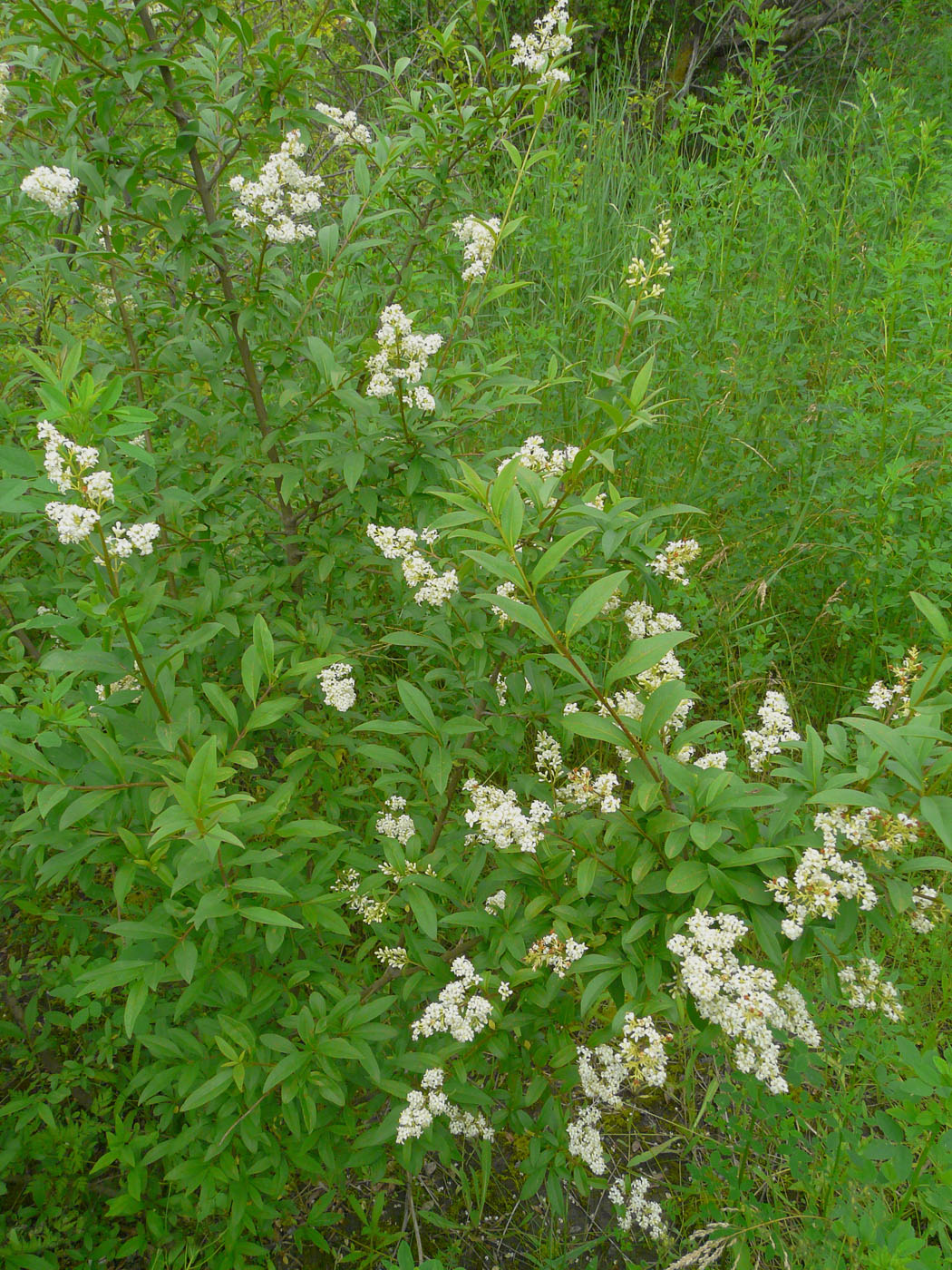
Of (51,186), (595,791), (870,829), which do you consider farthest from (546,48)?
(870,829)

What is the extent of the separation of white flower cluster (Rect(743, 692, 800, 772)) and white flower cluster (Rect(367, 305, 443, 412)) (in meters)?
0.85

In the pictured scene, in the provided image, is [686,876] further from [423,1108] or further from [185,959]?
[185,959]

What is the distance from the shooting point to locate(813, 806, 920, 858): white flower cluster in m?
1.13

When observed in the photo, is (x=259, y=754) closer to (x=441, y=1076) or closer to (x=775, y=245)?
(x=441, y=1076)

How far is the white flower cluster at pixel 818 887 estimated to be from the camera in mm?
1126

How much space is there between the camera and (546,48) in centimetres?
183

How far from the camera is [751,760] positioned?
1424mm

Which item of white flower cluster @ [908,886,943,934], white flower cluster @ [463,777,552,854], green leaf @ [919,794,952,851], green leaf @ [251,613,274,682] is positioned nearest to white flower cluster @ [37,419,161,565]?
green leaf @ [251,613,274,682]

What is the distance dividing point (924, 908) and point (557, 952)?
56 cm

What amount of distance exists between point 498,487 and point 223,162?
3.70 feet

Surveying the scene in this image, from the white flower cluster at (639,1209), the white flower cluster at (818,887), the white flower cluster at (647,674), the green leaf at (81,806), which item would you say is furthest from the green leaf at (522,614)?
the white flower cluster at (639,1209)

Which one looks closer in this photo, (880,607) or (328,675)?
(328,675)

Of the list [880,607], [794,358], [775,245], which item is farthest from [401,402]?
[775,245]

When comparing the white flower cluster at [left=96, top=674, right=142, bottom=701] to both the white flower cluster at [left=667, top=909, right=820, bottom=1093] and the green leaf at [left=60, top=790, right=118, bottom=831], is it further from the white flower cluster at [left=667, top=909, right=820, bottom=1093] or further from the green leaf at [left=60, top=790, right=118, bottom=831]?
the white flower cluster at [left=667, top=909, right=820, bottom=1093]
